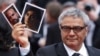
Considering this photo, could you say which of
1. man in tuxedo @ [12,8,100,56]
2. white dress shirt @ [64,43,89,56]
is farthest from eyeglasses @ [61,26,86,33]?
white dress shirt @ [64,43,89,56]

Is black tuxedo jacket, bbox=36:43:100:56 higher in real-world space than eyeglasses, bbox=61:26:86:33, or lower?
lower

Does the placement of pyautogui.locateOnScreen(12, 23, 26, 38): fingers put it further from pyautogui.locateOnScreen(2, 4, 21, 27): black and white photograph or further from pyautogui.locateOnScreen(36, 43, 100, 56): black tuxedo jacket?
pyautogui.locateOnScreen(36, 43, 100, 56): black tuxedo jacket

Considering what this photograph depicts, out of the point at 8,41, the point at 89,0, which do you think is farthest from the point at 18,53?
the point at 89,0

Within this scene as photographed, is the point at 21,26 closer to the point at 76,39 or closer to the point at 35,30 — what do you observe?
the point at 35,30

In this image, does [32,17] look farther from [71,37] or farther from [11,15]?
[71,37]

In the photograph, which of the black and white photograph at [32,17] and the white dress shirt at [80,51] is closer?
the black and white photograph at [32,17]

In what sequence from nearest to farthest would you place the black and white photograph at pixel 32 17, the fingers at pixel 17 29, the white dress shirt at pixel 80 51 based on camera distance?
the fingers at pixel 17 29 < the black and white photograph at pixel 32 17 < the white dress shirt at pixel 80 51

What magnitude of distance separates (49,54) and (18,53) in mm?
393

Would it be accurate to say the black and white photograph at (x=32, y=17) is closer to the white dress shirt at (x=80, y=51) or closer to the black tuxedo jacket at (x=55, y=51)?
the black tuxedo jacket at (x=55, y=51)

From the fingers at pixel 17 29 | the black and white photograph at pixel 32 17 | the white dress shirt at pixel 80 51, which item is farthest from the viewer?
the white dress shirt at pixel 80 51

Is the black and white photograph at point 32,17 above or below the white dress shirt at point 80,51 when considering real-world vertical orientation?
above

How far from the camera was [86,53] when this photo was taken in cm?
566

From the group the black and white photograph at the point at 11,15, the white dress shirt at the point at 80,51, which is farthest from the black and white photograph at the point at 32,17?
the white dress shirt at the point at 80,51

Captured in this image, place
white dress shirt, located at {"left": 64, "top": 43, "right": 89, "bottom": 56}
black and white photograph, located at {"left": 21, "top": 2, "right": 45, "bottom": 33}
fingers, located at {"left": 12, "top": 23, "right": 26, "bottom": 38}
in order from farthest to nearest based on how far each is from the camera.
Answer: white dress shirt, located at {"left": 64, "top": 43, "right": 89, "bottom": 56}
black and white photograph, located at {"left": 21, "top": 2, "right": 45, "bottom": 33}
fingers, located at {"left": 12, "top": 23, "right": 26, "bottom": 38}
